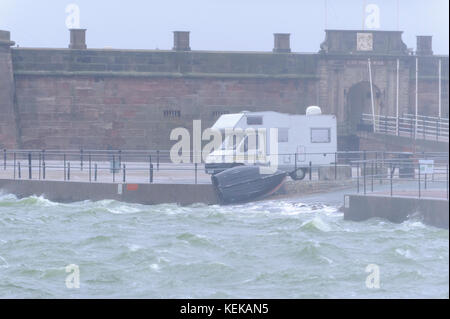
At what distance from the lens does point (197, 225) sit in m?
25.5

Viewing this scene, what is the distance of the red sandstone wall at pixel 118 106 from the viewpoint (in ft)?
138

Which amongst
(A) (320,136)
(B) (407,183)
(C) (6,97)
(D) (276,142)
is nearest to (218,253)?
(B) (407,183)

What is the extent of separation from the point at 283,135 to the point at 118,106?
1111cm

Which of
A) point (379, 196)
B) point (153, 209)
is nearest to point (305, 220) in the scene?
point (379, 196)

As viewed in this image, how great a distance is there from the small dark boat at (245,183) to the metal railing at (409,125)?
468 inches

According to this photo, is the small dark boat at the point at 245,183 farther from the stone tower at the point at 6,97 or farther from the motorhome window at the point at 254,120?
the stone tower at the point at 6,97

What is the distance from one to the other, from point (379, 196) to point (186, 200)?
24.0ft

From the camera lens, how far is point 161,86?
42844 millimetres

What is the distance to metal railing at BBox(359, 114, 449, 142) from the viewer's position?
41.8m

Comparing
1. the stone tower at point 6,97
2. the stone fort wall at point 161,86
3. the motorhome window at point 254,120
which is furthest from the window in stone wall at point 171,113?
the motorhome window at point 254,120

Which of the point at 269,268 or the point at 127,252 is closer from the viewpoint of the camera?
the point at 269,268
